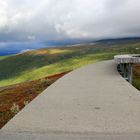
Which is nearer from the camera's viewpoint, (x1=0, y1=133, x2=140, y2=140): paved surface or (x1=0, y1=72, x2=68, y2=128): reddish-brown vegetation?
(x1=0, y1=133, x2=140, y2=140): paved surface

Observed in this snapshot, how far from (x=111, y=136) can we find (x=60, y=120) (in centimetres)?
216

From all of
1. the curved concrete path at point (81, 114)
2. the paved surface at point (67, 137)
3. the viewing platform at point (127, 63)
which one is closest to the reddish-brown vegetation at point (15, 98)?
the curved concrete path at point (81, 114)

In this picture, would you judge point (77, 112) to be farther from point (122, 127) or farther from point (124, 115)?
point (122, 127)

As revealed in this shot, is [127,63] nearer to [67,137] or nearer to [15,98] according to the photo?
[15,98]

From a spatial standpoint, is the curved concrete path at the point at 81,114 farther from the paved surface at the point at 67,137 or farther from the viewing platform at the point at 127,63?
the viewing platform at the point at 127,63

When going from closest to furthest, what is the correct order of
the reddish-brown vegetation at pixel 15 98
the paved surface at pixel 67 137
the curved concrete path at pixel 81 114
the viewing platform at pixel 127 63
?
the paved surface at pixel 67 137, the curved concrete path at pixel 81 114, the reddish-brown vegetation at pixel 15 98, the viewing platform at pixel 127 63

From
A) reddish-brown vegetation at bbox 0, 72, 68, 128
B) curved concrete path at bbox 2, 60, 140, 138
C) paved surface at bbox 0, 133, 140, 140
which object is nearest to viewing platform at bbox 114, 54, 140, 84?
reddish-brown vegetation at bbox 0, 72, 68, 128

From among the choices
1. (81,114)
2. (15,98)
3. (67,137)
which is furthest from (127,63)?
(67,137)

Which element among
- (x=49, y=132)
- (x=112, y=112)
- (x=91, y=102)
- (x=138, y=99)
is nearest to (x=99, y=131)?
(x=49, y=132)

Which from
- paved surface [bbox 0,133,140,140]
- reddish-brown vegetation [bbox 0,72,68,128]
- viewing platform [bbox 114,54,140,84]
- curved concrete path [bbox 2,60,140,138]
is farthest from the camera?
viewing platform [bbox 114,54,140,84]

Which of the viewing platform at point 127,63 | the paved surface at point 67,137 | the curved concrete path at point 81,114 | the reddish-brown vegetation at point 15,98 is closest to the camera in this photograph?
the paved surface at point 67,137

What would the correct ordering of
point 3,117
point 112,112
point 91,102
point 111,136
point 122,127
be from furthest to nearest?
1. point 3,117
2. point 91,102
3. point 112,112
4. point 122,127
5. point 111,136

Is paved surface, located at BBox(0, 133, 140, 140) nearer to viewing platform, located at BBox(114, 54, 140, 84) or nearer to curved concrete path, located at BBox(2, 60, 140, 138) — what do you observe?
curved concrete path, located at BBox(2, 60, 140, 138)

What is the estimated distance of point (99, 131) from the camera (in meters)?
9.18
